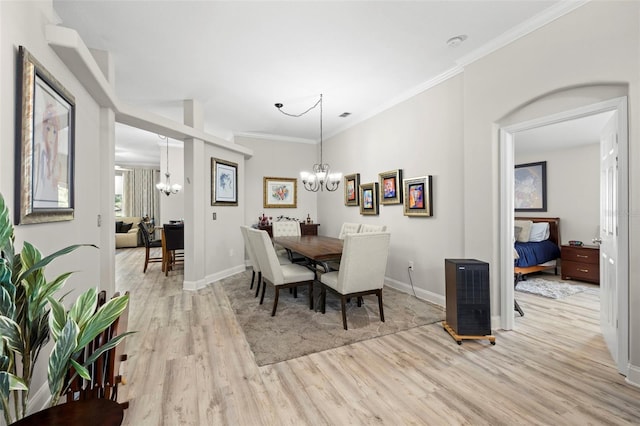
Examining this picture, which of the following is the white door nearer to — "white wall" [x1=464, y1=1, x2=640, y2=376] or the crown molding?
"white wall" [x1=464, y1=1, x2=640, y2=376]

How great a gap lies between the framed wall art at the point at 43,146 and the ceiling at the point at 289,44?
101cm

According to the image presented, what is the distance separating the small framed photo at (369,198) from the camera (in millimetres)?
4492

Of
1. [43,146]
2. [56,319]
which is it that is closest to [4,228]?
[56,319]

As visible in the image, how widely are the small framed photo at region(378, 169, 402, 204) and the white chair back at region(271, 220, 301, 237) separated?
1.76 meters

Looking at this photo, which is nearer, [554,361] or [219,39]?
[554,361]

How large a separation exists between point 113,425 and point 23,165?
52.6 inches

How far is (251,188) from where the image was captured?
18.9ft

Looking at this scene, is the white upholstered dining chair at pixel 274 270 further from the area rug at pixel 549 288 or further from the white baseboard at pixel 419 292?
the area rug at pixel 549 288

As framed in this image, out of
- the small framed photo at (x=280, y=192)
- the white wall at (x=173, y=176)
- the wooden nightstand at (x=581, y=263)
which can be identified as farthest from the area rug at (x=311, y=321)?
the white wall at (x=173, y=176)

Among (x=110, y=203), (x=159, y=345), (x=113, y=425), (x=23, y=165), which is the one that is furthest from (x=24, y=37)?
(x=159, y=345)

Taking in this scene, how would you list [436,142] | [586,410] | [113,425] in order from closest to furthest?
[113,425]
[586,410]
[436,142]

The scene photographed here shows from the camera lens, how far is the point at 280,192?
6027 millimetres

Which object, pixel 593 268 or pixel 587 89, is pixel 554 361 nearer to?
pixel 587 89

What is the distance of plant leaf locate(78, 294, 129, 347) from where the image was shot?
98 centimetres
